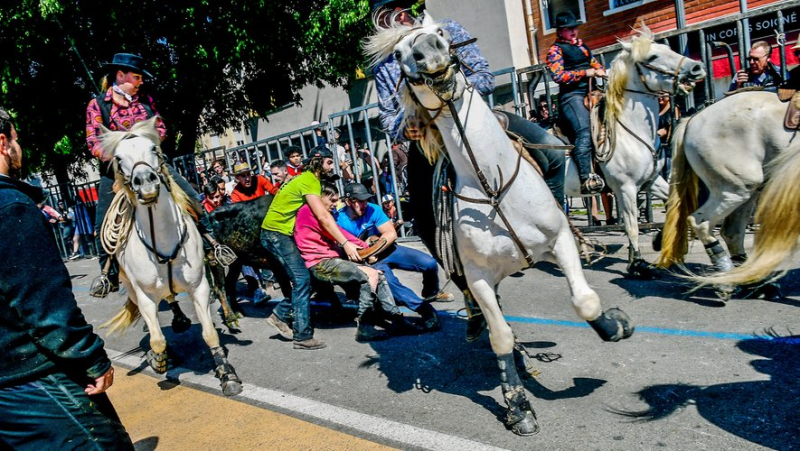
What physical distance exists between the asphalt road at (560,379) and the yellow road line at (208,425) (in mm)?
32

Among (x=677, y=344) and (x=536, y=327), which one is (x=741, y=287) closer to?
(x=677, y=344)

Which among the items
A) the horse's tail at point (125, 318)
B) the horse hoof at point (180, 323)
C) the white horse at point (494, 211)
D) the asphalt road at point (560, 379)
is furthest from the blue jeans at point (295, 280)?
the white horse at point (494, 211)

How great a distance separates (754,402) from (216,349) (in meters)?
4.14

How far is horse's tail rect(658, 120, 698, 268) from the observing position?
603 cm

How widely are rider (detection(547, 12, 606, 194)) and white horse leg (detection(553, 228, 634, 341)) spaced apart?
384cm

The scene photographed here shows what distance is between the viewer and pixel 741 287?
5.64 meters

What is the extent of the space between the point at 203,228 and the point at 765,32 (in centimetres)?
980

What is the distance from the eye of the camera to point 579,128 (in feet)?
24.5

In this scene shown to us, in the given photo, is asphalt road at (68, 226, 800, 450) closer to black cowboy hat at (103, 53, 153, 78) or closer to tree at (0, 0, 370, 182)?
black cowboy hat at (103, 53, 153, 78)

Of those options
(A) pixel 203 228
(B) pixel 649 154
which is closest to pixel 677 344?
(B) pixel 649 154

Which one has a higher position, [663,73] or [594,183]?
[663,73]

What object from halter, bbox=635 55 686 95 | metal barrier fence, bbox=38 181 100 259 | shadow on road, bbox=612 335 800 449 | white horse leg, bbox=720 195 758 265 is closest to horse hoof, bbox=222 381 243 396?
shadow on road, bbox=612 335 800 449

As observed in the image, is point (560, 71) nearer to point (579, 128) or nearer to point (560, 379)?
point (579, 128)

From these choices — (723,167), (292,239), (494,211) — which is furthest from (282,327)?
(723,167)
